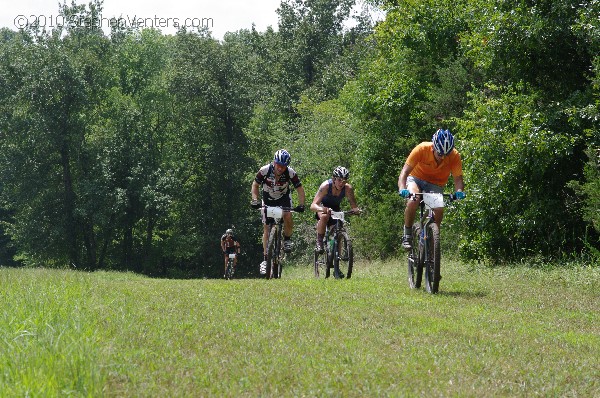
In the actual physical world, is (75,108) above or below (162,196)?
above

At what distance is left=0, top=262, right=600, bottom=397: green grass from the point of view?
5078 mm

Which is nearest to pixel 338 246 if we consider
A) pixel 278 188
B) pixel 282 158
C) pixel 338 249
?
pixel 338 249

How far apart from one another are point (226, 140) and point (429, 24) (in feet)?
93.8

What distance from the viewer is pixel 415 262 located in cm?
1155

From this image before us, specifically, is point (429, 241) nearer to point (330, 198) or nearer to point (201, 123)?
point (330, 198)

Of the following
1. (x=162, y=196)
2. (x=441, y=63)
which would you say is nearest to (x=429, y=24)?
(x=441, y=63)

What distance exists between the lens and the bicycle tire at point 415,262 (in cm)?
1122

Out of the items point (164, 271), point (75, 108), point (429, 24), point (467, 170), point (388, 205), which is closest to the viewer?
point (467, 170)

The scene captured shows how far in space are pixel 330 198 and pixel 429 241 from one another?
14.4 feet

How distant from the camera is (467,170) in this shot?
1883 cm

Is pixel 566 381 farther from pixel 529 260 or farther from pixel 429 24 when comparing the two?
pixel 429 24

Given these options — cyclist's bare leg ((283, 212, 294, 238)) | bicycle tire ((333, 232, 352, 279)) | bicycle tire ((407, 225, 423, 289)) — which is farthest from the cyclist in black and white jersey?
bicycle tire ((407, 225, 423, 289))

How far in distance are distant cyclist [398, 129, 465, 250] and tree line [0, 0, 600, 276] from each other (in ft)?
34.5

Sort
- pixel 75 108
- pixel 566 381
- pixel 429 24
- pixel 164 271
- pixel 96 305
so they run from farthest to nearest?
pixel 164 271 < pixel 75 108 < pixel 429 24 < pixel 96 305 < pixel 566 381
